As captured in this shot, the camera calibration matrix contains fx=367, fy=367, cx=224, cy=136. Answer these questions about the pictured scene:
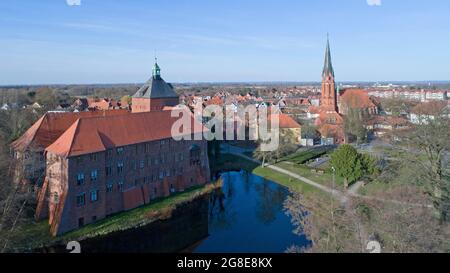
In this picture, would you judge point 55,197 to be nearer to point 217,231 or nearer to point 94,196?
point 94,196

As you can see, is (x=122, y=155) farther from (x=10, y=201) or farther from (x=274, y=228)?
(x=274, y=228)

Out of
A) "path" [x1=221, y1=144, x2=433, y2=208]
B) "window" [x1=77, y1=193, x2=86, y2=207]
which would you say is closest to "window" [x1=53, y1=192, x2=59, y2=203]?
"window" [x1=77, y1=193, x2=86, y2=207]

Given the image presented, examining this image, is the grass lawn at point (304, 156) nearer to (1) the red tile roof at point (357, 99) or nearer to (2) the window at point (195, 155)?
(2) the window at point (195, 155)

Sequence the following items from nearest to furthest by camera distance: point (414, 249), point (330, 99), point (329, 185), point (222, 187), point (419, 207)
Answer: point (414, 249) < point (419, 207) < point (329, 185) < point (222, 187) < point (330, 99)

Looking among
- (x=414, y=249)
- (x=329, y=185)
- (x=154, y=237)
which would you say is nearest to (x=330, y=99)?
(x=329, y=185)

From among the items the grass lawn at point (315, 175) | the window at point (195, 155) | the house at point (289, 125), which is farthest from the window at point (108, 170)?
the house at point (289, 125)

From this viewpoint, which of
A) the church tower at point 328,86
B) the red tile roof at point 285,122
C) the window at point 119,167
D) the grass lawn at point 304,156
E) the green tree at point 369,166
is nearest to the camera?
the window at point 119,167

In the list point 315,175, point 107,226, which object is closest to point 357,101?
point 315,175
